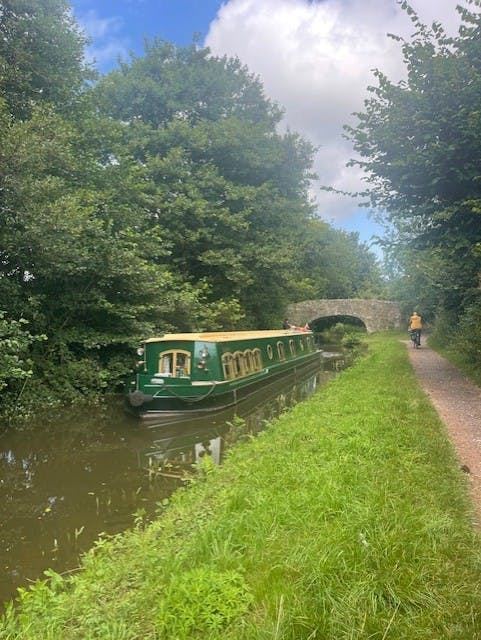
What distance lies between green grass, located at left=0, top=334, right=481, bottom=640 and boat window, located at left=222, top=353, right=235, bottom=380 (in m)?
6.78

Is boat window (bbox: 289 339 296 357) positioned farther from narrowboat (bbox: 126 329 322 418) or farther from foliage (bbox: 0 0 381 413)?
narrowboat (bbox: 126 329 322 418)

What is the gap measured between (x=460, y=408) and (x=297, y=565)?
19.4ft

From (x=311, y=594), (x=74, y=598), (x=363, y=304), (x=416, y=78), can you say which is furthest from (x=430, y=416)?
(x=363, y=304)

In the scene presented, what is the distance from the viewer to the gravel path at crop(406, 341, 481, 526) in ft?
16.6

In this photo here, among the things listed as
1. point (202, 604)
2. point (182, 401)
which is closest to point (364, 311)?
point (182, 401)

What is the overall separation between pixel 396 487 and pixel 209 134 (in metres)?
20.1

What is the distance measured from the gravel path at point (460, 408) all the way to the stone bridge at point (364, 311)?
23759 mm

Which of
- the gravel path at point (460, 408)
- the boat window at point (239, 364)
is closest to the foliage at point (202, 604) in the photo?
the gravel path at point (460, 408)

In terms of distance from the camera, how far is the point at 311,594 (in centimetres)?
273

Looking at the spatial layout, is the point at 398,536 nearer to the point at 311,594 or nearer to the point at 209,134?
the point at 311,594

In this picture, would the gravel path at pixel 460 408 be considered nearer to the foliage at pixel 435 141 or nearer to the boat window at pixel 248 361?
the foliage at pixel 435 141

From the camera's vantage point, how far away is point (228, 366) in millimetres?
12492

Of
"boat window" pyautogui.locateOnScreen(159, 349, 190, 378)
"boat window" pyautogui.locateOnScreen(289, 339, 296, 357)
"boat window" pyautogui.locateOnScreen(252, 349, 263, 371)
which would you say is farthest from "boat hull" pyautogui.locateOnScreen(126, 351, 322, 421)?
"boat window" pyautogui.locateOnScreen(289, 339, 296, 357)

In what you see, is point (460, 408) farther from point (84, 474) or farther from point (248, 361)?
point (248, 361)
